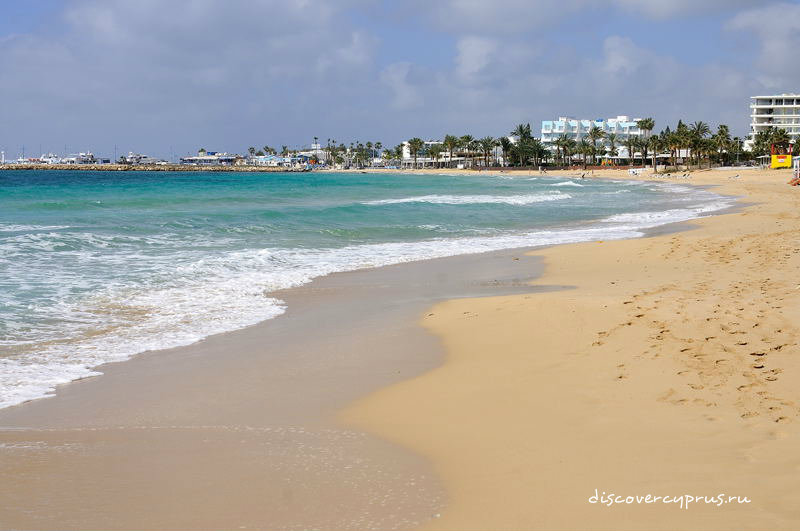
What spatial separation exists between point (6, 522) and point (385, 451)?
7.22 ft

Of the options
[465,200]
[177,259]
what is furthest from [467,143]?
[177,259]

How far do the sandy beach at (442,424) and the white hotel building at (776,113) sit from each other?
14059cm

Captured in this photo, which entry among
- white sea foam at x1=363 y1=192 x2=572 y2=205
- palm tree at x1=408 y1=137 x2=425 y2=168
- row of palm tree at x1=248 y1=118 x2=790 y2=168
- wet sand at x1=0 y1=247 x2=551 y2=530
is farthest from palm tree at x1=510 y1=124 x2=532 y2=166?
wet sand at x1=0 y1=247 x2=551 y2=530

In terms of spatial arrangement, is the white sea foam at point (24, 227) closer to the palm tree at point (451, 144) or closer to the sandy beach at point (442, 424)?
the sandy beach at point (442, 424)

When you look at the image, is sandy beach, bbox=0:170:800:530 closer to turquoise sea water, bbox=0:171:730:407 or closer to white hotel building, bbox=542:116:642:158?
turquoise sea water, bbox=0:171:730:407

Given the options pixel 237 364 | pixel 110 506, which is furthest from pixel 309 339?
pixel 110 506

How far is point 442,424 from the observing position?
16.5 feet

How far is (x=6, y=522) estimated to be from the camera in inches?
144

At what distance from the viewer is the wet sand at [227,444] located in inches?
148

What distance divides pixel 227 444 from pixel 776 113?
498ft

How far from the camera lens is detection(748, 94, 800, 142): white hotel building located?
131250 millimetres

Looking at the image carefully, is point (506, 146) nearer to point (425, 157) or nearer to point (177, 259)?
point (425, 157)

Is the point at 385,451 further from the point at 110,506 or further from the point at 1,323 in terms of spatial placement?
the point at 1,323

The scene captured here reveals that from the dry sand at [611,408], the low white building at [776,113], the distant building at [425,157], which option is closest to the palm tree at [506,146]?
the distant building at [425,157]
